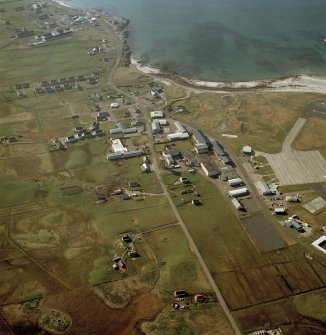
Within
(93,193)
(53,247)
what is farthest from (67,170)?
(53,247)

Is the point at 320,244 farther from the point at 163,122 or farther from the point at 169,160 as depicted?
the point at 163,122

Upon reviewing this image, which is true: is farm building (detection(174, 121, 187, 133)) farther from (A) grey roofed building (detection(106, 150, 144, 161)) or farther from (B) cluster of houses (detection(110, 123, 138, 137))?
(A) grey roofed building (detection(106, 150, 144, 161))

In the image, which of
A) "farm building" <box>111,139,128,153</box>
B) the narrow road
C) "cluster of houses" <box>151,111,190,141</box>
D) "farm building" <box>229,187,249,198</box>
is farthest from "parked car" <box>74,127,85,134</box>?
"farm building" <box>229,187,249,198</box>

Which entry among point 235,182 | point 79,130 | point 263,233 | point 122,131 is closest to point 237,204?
point 235,182

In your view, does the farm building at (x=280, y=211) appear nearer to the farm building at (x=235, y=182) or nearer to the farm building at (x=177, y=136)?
the farm building at (x=235, y=182)

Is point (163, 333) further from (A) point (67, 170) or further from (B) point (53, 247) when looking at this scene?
(A) point (67, 170)
